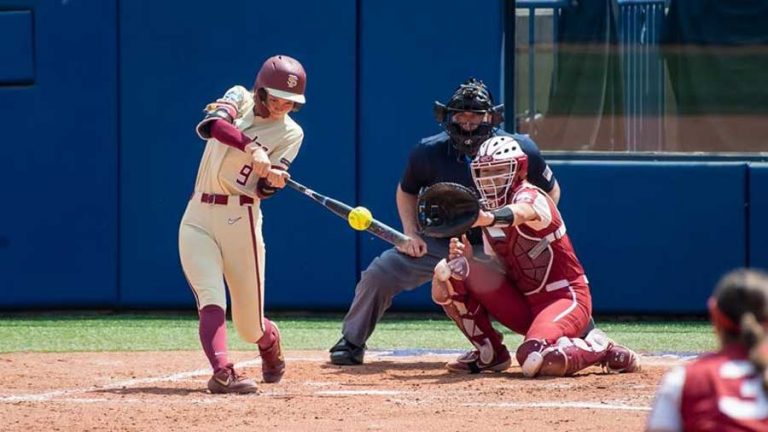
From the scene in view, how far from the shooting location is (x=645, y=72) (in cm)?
1012

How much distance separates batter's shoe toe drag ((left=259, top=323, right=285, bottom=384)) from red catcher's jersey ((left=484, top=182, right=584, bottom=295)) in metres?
1.18

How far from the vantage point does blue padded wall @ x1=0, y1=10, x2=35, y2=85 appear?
10211mm

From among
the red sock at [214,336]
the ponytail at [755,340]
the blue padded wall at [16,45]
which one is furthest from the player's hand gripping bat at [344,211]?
the ponytail at [755,340]

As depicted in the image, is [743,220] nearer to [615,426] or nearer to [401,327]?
[401,327]

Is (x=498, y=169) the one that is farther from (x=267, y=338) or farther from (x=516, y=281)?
(x=267, y=338)

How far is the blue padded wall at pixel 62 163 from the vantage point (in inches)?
402

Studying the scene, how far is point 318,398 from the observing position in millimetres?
6512

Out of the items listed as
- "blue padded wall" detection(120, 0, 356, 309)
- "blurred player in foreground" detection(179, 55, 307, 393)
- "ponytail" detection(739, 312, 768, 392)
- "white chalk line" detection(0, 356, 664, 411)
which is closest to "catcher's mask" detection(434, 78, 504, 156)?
"blurred player in foreground" detection(179, 55, 307, 393)

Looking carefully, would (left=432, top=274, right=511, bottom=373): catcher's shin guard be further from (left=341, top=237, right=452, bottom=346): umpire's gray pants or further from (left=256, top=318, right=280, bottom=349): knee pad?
(left=256, top=318, right=280, bottom=349): knee pad

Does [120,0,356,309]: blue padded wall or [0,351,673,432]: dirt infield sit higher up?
[120,0,356,309]: blue padded wall

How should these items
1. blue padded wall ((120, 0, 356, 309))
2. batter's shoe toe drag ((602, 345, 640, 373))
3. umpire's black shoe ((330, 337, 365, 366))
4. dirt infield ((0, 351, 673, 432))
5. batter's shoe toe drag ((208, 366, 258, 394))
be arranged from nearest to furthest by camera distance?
1. dirt infield ((0, 351, 673, 432))
2. batter's shoe toe drag ((208, 366, 258, 394))
3. batter's shoe toe drag ((602, 345, 640, 373))
4. umpire's black shoe ((330, 337, 365, 366))
5. blue padded wall ((120, 0, 356, 309))

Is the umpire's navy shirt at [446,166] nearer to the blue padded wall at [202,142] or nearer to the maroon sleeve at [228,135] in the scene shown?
the maroon sleeve at [228,135]

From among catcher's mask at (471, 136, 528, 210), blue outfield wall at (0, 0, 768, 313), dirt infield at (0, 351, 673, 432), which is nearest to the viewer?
dirt infield at (0, 351, 673, 432)

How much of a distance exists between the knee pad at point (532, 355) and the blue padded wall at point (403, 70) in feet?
10.2
